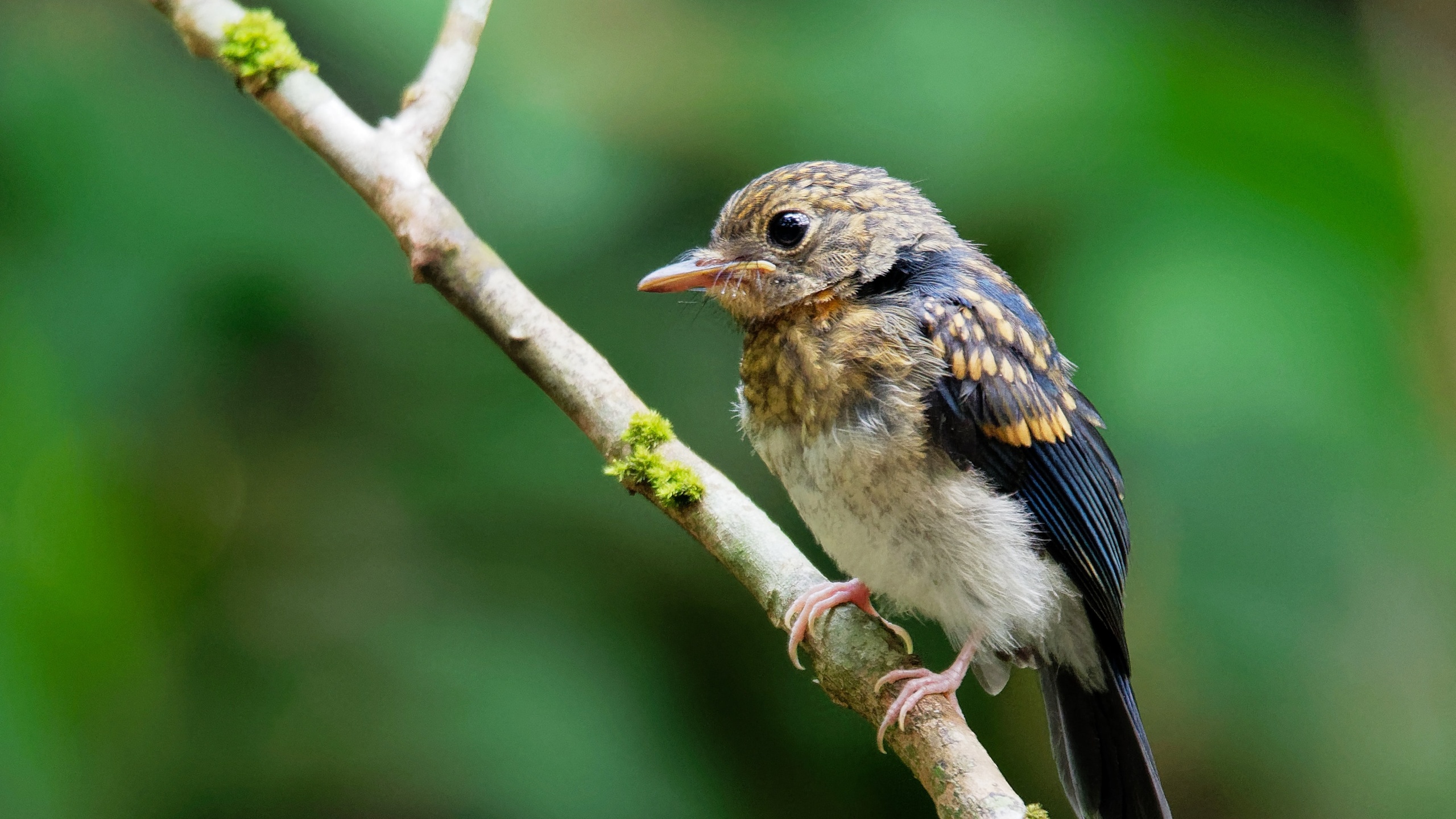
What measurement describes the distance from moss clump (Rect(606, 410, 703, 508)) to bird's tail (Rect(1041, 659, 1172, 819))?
925 millimetres

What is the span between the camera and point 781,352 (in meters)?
2.26

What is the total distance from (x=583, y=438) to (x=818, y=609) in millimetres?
1154

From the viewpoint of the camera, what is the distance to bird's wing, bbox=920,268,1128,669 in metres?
2.24

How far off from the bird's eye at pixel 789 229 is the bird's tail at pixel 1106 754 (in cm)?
97

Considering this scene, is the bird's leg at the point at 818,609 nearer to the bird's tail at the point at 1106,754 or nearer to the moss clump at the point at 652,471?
the moss clump at the point at 652,471

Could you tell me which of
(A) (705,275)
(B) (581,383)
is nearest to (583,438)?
(A) (705,275)

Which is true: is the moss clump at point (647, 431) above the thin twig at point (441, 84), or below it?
below

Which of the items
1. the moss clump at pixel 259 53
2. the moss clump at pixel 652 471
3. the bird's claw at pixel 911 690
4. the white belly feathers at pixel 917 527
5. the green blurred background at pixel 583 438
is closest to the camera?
the bird's claw at pixel 911 690

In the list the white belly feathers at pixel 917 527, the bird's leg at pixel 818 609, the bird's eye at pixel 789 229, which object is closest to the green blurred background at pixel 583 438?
the white belly feathers at pixel 917 527

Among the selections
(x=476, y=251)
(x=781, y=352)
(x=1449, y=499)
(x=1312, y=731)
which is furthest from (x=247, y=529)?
(x=1449, y=499)

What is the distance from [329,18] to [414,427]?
1.02m

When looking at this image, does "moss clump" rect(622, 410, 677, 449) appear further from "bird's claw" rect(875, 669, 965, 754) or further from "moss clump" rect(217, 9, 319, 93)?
"moss clump" rect(217, 9, 319, 93)

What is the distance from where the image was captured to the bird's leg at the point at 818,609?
2107 millimetres

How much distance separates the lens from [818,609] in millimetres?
2164
